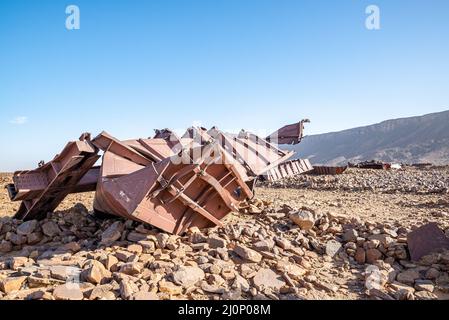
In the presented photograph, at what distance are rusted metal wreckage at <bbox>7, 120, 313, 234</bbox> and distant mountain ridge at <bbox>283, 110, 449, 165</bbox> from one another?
37.6m

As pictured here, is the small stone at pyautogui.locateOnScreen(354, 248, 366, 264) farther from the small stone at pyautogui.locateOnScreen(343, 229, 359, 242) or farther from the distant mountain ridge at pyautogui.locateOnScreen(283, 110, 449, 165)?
the distant mountain ridge at pyautogui.locateOnScreen(283, 110, 449, 165)

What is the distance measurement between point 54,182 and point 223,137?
10.5 ft

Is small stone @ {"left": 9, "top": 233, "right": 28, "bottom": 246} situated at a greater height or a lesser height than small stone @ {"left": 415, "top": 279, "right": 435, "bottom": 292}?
greater

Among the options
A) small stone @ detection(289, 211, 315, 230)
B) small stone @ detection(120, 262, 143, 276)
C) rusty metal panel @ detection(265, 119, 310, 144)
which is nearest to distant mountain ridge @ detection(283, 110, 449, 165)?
rusty metal panel @ detection(265, 119, 310, 144)

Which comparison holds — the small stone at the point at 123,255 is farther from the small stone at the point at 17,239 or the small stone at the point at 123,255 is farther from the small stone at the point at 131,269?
the small stone at the point at 17,239

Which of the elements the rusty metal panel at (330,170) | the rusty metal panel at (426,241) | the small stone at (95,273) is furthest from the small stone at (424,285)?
the rusty metal panel at (330,170)

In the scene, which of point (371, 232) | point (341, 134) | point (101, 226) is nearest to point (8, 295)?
point (101, 226)

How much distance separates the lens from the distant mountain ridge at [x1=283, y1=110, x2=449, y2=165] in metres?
54.4

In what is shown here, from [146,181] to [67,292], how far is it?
4.99 ft

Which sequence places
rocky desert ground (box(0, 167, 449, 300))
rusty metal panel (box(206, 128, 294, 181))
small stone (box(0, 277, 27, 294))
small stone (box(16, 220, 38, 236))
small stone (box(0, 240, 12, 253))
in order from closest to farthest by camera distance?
small stone (box(0, 277, 27, 294)), rocky desert ground (box(0, 167, 449, 300)), small stone (box(0, 240, 12, 253)), small stone (box(16, 220, 38, 236)), rusty metal panel (box(206, 128, 294, 181))

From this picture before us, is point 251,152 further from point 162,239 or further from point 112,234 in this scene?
point 112,234

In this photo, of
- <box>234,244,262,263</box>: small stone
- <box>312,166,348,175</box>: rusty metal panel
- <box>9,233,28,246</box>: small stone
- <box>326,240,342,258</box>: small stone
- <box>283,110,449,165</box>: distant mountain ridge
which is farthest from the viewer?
<box>283,110,449,165</box>: distant mountain ridge

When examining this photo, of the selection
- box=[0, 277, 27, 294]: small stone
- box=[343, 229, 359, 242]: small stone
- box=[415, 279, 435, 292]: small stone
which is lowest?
box=[415, 279, 435, 292]: small stone
